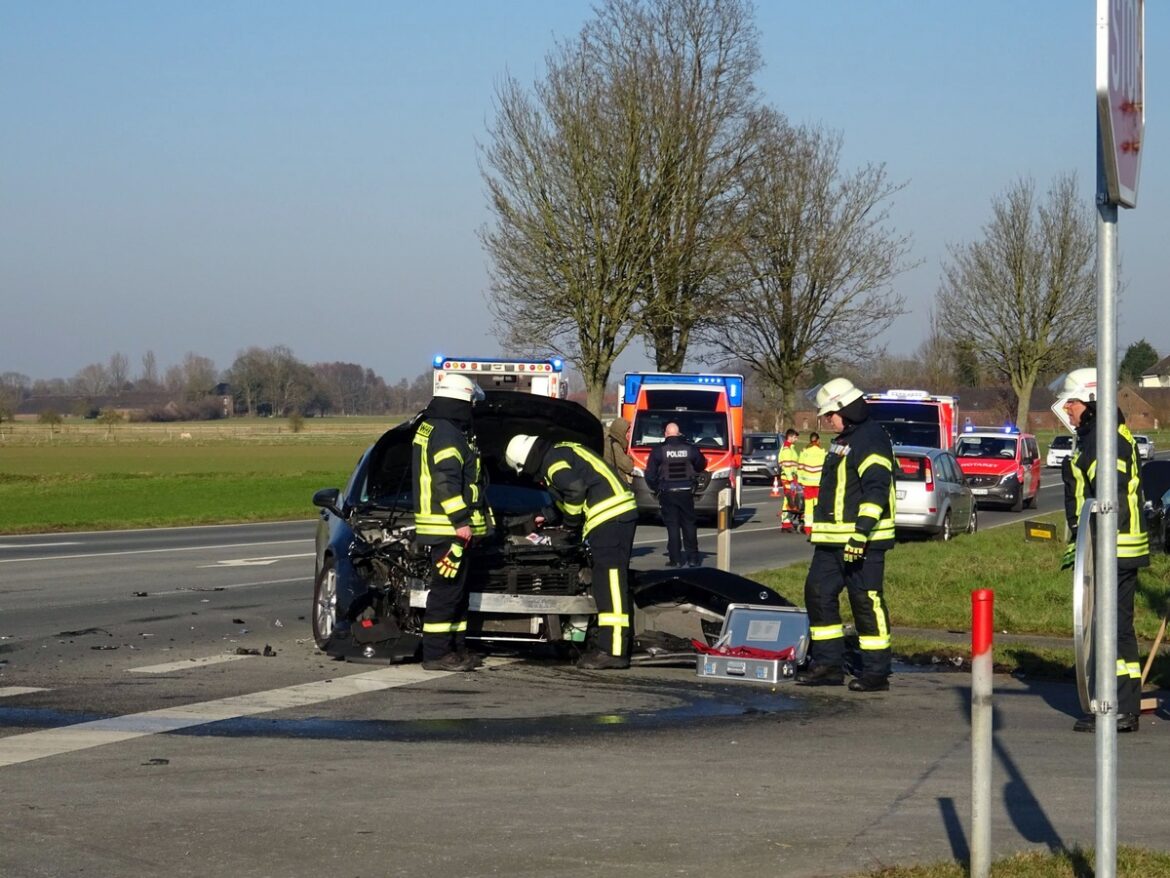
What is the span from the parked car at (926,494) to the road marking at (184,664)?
13583mm

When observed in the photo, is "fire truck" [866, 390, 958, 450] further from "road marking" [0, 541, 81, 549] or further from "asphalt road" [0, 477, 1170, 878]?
"asphalt road" [0, 477, 1170, 878]

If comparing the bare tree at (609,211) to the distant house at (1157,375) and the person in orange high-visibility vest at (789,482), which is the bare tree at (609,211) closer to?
the person in orange high-visibility vest at (789,482)

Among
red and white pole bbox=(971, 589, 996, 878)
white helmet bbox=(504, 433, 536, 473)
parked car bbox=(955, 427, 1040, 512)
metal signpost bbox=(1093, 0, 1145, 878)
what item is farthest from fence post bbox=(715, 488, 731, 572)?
parked car bbox=(955, 427, 1040, 512)

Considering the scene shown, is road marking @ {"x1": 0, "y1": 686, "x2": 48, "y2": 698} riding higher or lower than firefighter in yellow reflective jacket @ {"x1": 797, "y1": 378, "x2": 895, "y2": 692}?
lower

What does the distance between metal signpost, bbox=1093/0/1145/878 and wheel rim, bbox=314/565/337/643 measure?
7918mm

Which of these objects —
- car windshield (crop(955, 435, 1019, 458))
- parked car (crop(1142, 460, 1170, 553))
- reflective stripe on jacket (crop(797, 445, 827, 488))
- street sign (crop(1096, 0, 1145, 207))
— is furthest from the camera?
car windshield (crop(955, 435, 1019, 458))

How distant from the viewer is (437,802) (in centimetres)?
647

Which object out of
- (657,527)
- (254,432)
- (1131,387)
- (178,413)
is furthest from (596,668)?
(178,413)

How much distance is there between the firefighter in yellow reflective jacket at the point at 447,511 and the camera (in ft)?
33.3

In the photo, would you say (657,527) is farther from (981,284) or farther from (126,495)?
(981,284)

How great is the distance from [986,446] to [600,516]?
84.1 feet

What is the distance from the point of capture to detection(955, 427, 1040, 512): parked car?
33.4 metres

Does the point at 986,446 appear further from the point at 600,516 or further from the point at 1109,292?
the point at 1109,292

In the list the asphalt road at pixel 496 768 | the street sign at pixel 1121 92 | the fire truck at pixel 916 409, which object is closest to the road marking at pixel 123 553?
the asphalt road at pixel 496 768
